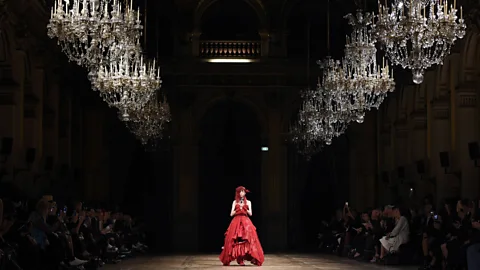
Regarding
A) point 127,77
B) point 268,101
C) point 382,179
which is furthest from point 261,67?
point 127,77

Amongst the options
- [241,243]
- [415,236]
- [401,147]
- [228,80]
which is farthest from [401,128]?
[241,243]

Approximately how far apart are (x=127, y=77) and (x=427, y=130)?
30.1 ft

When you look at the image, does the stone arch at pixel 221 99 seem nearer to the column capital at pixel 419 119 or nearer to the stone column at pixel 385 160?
the stone column at pixel 385 160

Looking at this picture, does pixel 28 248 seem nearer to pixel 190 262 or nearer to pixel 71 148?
pixel 190 262

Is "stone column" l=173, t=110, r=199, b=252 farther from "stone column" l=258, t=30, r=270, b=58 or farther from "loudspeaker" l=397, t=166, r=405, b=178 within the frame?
"loudspeaker" l=397, t=166, r=405, b=178

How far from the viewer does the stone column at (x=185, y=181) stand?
2847 cm

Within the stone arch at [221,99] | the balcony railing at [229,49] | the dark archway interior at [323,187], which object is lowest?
the dark archway interior at [323,187]

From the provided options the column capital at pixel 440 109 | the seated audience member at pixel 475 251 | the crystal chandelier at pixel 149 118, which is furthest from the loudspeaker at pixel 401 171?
the seated audience member at pixel 475 251

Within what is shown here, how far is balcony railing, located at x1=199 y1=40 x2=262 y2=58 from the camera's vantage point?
94.3ft

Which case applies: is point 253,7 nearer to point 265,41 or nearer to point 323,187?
point 265,41

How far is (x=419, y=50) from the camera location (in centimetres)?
1282

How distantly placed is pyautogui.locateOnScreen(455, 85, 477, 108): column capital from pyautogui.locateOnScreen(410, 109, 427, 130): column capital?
450 centimetres

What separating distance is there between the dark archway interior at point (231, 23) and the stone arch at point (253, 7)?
1.12m

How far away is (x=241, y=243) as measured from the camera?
754 inches
